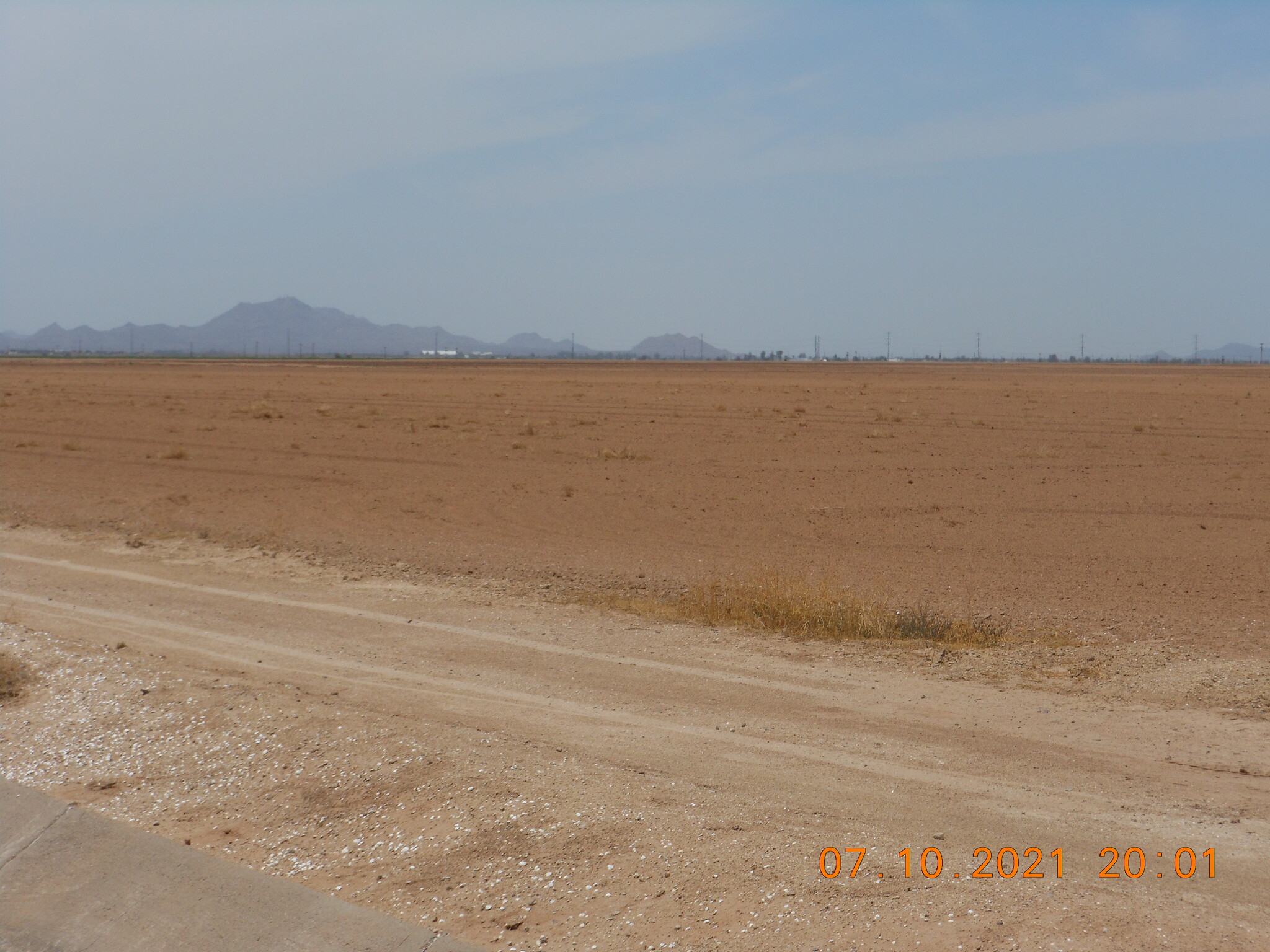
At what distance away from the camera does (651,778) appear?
7.10m

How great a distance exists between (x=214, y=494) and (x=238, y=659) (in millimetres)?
12071

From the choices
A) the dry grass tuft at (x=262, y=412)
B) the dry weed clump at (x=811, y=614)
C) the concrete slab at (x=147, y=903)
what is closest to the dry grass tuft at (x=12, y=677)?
the concrete slab at (x=147, y=903)

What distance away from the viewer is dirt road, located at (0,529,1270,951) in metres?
5.58

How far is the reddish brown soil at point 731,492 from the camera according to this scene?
14203mm

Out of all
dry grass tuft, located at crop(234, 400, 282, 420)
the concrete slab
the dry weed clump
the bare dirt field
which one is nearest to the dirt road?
the bare dirt field

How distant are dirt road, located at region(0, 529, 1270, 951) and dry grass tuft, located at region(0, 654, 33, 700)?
0.29 meters

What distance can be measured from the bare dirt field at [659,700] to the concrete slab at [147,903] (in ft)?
0.80

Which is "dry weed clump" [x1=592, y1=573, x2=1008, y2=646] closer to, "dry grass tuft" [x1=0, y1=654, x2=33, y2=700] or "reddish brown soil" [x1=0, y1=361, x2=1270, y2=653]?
"reddish brown soil" [x1=0, y1=361, x2=1270, y2=653]

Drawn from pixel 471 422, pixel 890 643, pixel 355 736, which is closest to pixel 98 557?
pixel 355 736

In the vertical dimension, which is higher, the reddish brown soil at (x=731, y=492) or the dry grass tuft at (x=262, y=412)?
the dry grass tuft at (x=262, y=412)

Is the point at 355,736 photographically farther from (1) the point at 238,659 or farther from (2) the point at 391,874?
(1) the point at 238,659

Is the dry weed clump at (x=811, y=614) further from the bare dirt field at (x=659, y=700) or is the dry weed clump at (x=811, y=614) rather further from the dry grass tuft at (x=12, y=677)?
the dry grass tuft at (x=12, y=677)

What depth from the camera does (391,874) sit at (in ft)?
20.8

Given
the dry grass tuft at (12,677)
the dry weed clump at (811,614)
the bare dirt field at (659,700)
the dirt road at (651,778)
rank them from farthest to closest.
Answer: the dry weed clump at (811,614), the dry grass tuft at (12,677), the bare dirt field at (659,700), the dirt road at (651,778)
